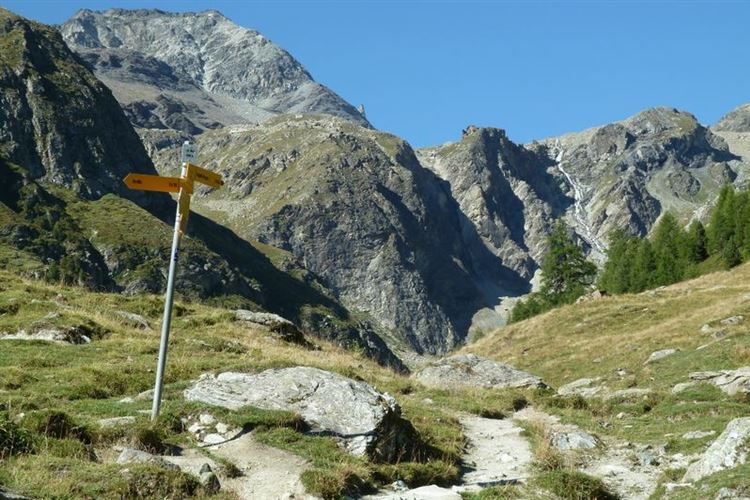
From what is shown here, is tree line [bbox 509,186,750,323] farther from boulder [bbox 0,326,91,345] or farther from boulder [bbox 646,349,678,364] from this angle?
boulder [bbox 0,326,91,345]

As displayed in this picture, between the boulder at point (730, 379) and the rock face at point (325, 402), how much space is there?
1243cm

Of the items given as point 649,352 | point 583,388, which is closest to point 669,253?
point 649,352

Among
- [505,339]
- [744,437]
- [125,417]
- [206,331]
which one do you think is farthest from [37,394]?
[505,339]

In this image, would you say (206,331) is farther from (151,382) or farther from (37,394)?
(37,394)

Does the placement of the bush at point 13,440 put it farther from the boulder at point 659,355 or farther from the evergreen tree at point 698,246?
the evergreen tree at point 698,246

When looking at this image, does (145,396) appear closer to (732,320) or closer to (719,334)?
(719,334)

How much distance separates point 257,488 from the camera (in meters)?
13.5

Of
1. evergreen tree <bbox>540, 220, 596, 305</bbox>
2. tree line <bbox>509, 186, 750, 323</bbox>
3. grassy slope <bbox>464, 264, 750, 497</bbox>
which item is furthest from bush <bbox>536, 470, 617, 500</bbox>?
evergreen tree <bbox>540, 220, 596, 305</bbox>

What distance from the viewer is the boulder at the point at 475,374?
104 ft

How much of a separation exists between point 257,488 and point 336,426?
3211 millimetres

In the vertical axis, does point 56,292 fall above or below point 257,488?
above

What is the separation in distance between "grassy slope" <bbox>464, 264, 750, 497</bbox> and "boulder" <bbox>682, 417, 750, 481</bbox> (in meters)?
0.98

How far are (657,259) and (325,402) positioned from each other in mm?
108945

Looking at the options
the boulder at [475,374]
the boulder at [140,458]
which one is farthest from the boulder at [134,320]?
the boulder at [140,458]
